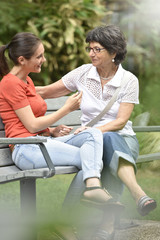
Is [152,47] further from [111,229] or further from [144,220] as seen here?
[111,229]

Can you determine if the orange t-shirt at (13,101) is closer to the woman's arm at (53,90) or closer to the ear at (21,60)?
the ear at (21,60)

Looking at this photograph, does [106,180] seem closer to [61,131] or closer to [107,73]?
[61,131]

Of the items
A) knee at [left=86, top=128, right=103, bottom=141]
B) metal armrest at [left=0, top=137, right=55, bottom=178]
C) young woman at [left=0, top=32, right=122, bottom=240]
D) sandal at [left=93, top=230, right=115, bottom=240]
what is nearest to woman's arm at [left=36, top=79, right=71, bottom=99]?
young woman at [left=0, top=32, right=122, bottom=240]

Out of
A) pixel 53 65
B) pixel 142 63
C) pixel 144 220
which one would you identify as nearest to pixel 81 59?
pixel 53 65

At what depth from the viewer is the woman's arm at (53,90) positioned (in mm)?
3449

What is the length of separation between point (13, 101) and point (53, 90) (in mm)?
668

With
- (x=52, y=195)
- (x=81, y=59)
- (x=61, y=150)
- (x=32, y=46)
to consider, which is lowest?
(x=52, y=195)

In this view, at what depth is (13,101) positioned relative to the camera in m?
2.86

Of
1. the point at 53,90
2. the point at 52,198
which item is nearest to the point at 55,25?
the point at 52,198

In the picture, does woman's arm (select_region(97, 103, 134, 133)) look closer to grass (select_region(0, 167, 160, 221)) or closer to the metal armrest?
the metal armrest

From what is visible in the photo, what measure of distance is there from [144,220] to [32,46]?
1634 mm

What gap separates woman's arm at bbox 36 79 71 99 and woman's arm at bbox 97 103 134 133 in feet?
1.63

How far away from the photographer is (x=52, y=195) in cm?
465

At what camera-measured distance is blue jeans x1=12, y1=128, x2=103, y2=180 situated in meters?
2.77
